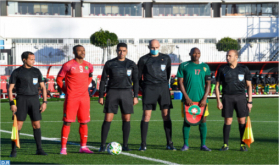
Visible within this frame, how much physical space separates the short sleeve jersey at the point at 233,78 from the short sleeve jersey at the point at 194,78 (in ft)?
1.02

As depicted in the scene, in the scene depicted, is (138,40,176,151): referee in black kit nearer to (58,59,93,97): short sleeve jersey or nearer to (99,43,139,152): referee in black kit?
(99,43,139,152): referee in black kit

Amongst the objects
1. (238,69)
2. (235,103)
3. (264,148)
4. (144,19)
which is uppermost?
(144,19)

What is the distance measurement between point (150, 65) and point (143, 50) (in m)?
29.3

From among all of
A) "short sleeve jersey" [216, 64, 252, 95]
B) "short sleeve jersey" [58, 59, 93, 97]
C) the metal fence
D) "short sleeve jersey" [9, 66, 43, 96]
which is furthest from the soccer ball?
the metal fence

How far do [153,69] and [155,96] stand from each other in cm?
52

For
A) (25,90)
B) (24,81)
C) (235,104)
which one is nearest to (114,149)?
(25,90)

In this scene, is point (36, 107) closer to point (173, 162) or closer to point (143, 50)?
point (173, 162)

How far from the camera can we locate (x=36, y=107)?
7.54 m

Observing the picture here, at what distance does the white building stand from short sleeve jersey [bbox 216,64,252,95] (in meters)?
49.8

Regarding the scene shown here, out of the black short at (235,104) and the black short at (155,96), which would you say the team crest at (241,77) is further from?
the black short at (155,96)

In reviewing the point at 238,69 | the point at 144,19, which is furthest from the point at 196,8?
the point at 238,69

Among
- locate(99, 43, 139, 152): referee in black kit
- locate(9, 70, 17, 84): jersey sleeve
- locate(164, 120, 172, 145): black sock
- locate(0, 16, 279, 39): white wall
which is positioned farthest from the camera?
locate(0, 16, 279, 39): white wall

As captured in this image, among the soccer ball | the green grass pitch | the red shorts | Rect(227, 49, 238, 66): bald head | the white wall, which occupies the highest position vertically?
the white wall

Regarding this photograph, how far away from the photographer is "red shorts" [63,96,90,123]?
301 inches
